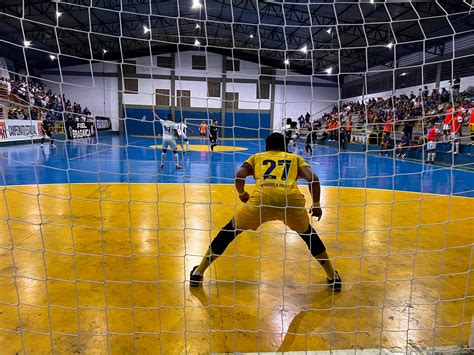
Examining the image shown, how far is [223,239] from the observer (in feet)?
9.47

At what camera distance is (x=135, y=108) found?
28531 millimetres

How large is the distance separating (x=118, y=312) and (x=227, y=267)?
1.23 metres

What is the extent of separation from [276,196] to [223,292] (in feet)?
3.32

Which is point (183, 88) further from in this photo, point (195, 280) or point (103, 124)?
point (195, 280)

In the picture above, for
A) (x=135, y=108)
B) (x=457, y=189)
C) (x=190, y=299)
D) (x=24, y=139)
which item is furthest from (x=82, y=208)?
(x=135, y=108)

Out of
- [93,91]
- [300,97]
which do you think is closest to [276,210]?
[300,97]

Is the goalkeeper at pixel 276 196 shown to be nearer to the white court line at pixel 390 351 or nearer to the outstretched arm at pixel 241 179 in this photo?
the outstretched arm at pixel 241 179

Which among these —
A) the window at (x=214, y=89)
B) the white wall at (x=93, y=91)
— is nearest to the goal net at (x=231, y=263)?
the window at (x=214, y=89)

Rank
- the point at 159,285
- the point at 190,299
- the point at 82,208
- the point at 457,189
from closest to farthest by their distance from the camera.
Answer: the point at 190,299 → the point at 159,285 → the point at 82,208 → the point at 457,189

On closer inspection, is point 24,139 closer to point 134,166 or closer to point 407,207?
point 134,166

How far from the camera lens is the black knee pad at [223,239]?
287 cm

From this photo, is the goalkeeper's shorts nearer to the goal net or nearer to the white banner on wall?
the goal net

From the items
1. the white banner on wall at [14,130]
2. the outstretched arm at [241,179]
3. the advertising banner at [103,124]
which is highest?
the advertising banner at [103,124]

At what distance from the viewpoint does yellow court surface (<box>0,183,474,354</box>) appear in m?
2.27
